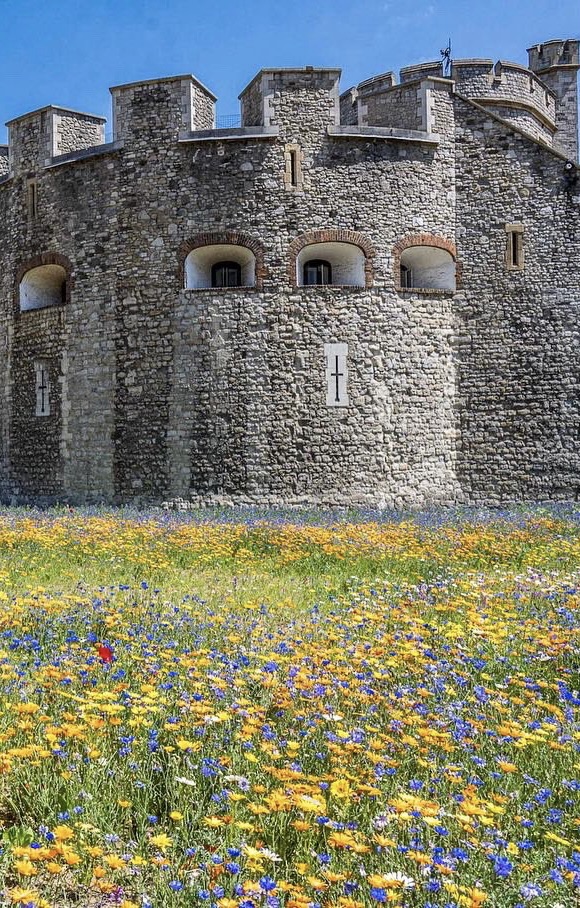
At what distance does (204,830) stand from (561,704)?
2127 mm

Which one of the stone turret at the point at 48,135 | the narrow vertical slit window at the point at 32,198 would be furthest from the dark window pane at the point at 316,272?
the narrow vertical slit window at the point at 32,198

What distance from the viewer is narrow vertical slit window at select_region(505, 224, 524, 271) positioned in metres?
14.7

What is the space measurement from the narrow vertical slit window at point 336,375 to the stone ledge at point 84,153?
5.90 m

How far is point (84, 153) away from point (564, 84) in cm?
1310

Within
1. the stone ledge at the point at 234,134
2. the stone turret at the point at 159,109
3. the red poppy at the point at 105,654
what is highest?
the stone turret at the point at 159,109

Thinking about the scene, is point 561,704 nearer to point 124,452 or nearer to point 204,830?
point 204,830

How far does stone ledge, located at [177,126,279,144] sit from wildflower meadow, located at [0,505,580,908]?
1028 cm

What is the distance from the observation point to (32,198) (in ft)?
51.0

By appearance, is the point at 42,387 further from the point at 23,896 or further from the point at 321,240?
the point at 23,896

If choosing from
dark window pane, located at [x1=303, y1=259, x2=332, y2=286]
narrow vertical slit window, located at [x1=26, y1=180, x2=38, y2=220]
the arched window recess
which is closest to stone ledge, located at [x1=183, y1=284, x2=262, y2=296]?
dark window pane, located at [x1=303, y1=259, x2=332, y2=286]

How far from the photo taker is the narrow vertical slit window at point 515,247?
14656 millimetres

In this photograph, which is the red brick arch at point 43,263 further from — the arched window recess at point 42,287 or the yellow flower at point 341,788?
the yellow flower at point 341,788

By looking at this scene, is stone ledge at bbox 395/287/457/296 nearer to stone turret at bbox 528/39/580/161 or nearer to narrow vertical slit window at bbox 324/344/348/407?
narrow vertical slit window at bbox 324/344/348/407

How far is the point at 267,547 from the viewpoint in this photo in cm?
915
